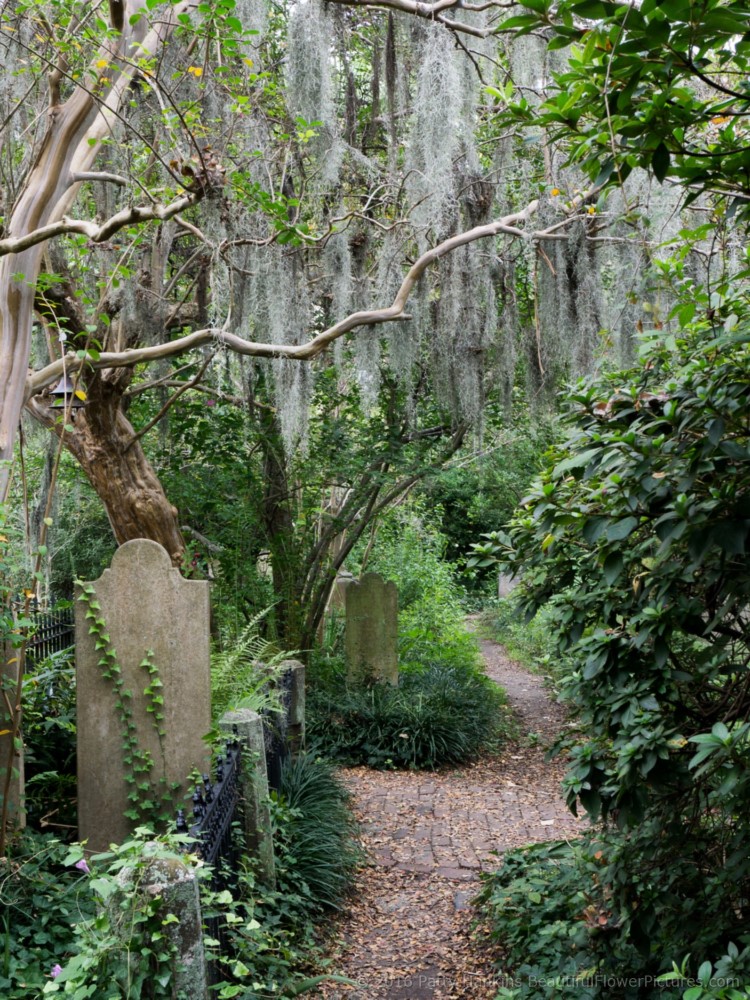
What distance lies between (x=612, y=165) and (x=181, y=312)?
A: 6031 mm

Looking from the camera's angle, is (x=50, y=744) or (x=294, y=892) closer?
(x=294, y=892)

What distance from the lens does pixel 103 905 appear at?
246cm

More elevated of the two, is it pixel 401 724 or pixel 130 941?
pixel 130 941

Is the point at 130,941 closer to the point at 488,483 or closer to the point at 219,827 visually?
the point at 219,827

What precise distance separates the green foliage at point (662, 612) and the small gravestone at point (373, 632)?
5.70 meters

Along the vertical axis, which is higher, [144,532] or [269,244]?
[269,244]

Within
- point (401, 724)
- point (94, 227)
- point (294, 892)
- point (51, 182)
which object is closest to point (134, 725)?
point (294, 892)

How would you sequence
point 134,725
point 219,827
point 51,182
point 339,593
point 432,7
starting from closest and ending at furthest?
1. point 219,827
2. point 134,725
3. point 51,182
4. point 432,7
5. point 339,593

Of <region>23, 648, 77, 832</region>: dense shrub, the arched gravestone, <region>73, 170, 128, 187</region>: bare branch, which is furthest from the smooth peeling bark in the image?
<region>23, 648, 77, 832</region>: dense shrub

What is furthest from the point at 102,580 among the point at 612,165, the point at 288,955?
the point at 612,165

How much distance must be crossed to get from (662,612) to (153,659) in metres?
2.90

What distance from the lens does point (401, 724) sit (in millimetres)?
8008

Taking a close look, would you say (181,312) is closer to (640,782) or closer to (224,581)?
(224,581)

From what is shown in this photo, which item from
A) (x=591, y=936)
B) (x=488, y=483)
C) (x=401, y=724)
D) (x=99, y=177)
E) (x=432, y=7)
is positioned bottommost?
(x=401, y=724)
